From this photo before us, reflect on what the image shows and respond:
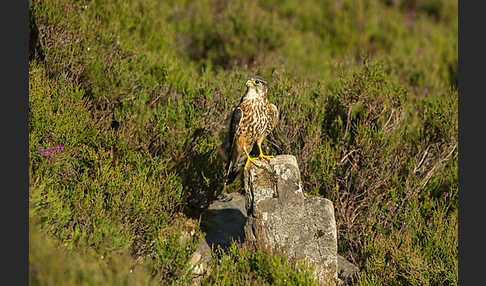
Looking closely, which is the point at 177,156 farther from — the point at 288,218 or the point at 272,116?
the point at 288,218

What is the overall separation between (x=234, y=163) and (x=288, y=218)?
1.11m

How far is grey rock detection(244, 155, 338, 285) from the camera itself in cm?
463

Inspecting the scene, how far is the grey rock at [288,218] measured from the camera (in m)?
4.63

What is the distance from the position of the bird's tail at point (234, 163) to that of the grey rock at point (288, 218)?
1.78 feet

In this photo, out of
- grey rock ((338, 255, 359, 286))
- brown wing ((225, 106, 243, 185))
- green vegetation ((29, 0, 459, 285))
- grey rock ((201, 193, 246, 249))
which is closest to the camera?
green vegetation ((29, 0, 459, 285))

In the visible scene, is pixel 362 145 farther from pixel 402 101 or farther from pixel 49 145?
pixel 49 145

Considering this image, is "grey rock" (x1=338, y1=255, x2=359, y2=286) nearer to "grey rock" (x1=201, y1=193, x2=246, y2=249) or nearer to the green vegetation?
the green vegetation

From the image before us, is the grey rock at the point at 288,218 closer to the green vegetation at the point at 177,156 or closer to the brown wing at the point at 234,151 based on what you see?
the green vegetation at the point at 177,156

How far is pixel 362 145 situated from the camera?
20.4 ft

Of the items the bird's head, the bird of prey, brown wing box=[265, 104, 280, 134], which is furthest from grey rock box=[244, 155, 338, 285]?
the bird's head

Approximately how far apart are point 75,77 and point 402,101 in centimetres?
487

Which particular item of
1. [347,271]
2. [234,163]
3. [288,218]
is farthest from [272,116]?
[347,271]

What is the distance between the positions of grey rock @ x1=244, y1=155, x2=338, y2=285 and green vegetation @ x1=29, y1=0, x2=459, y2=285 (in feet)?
0.85

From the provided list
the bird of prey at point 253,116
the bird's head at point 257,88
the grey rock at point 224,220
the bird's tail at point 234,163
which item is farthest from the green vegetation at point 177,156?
the bird's head at point 257,88
